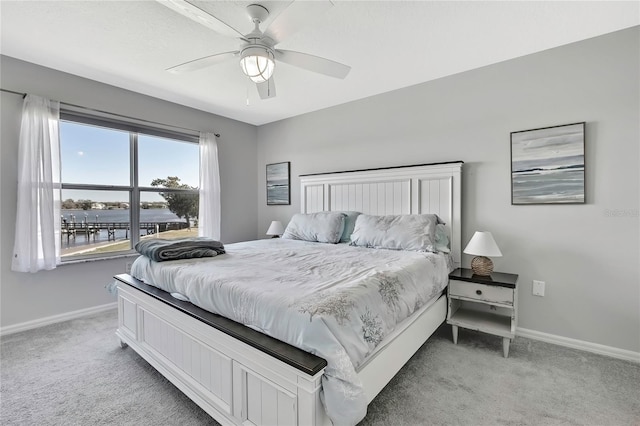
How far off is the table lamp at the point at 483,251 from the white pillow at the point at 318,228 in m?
1.34

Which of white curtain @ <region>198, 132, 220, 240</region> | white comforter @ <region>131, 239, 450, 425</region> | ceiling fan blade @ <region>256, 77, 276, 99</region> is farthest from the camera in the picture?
white curtain @ <region>198, 132, 220, 240</region>

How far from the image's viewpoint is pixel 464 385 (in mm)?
1877

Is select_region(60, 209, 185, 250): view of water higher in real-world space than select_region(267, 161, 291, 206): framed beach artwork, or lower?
lower

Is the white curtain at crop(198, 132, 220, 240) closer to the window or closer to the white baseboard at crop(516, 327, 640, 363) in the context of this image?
the window

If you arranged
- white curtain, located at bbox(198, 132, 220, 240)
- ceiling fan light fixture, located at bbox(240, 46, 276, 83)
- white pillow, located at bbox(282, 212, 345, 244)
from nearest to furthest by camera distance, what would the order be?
ceiling fan light fixture, located at bbox(240, 46, 276, 83)
white pillow, located at bbox(282, 212, 345, 244)
white curtain, located at bbox(198, 132, 220, 240)

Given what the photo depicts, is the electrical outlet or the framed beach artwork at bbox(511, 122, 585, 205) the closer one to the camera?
the framed beach artwork at bbox(511, 122, 585, 205)

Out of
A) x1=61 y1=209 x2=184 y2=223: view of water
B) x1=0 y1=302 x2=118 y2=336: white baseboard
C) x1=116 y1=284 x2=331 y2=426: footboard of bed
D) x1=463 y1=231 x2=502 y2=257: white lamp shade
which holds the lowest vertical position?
x1=0 y1=302 x2=118 y2=336: white baseboard

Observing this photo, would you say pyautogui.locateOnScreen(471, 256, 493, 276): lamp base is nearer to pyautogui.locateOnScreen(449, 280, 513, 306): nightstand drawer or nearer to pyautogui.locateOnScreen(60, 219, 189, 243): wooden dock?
pyautogui.locateOnScreen(449, 280, 513, 306): nightstand drawer

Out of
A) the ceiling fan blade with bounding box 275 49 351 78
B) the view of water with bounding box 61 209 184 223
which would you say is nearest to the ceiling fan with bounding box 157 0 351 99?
the ceiling fan blade with bounding box 275 49 351 78

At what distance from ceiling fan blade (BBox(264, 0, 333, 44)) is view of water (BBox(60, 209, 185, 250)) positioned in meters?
2.90

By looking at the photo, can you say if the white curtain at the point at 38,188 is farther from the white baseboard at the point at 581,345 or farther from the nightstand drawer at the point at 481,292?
the white baseboard at the point at 581,345

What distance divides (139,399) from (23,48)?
10.1 feet

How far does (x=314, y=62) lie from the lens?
1981mm

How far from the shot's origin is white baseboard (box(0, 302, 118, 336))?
8.69 feet
